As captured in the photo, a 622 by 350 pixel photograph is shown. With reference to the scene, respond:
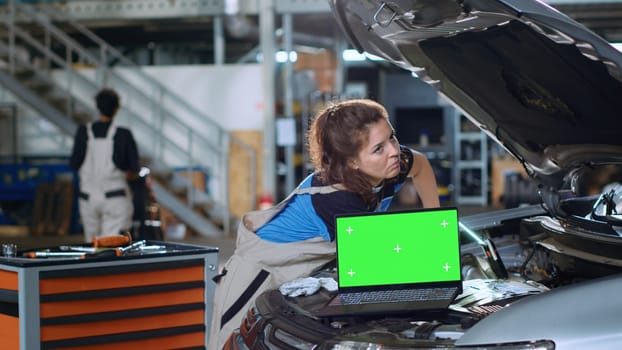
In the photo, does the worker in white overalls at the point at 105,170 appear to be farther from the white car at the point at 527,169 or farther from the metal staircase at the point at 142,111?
the metal staircase at the point at 142,111

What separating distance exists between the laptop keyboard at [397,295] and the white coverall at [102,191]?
461cm

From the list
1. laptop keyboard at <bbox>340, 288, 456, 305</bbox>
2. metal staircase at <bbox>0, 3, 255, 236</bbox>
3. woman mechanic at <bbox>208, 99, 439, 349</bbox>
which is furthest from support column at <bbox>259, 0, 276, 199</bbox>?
laptop keyboard at <bbox>340, 288, 456, 305</bbox>

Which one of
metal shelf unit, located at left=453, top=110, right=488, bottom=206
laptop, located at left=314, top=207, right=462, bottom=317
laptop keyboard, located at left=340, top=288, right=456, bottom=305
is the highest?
laptop, located at left=314, top=207, right=462, bottom=317

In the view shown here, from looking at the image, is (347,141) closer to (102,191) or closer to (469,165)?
(102,191)

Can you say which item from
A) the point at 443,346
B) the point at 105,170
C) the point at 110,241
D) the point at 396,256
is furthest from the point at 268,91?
the point at 443,346

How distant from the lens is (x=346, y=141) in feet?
9.45

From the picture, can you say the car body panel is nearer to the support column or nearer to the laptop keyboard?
the laptop keyboard

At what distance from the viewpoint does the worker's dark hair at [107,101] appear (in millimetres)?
6729

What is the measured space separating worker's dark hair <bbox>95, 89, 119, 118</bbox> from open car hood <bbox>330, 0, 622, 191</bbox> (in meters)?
3.84

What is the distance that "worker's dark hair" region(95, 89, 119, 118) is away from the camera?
673cm

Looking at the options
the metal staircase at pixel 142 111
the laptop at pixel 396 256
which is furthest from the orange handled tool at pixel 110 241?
the metal staircase at pixel 142 111

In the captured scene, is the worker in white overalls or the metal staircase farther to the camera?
the metal staircase

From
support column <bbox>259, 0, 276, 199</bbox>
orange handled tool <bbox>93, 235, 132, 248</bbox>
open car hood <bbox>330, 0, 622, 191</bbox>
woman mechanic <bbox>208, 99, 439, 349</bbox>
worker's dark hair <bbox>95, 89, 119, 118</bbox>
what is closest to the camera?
open car hood <bbox>330, 0, 622, 191</bbox>

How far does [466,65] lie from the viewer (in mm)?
2879
